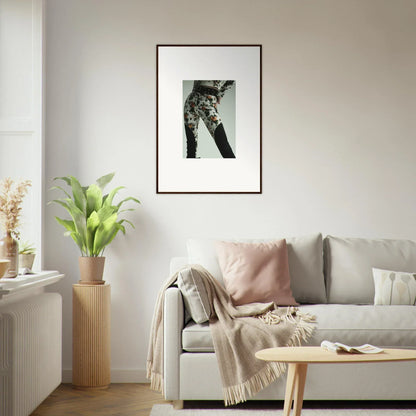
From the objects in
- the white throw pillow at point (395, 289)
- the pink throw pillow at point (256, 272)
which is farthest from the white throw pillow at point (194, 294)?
the white throw pillow at point (395, 289)

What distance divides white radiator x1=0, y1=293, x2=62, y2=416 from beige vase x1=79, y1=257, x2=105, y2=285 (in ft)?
0.85

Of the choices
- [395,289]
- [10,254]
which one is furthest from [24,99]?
[395,289]

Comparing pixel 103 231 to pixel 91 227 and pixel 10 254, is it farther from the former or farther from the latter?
pixel 10 254

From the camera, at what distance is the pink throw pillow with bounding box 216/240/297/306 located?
380 cm

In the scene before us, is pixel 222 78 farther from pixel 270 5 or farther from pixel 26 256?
pixel 26 256

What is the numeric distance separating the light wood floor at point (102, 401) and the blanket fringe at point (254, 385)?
0.49 m

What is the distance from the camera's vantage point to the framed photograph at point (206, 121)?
4.45 m

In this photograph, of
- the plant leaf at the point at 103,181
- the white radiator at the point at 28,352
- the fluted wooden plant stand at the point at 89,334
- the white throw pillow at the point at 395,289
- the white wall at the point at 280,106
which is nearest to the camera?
the white radiator at the point at 28,352

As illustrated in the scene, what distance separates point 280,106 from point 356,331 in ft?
5.99

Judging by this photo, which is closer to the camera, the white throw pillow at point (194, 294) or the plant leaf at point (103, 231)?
the white throw pillow at point (194, 294)

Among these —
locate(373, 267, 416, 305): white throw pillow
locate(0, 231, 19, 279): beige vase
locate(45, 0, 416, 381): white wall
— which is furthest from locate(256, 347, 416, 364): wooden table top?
locate(45, 0, 416, 381): white wall

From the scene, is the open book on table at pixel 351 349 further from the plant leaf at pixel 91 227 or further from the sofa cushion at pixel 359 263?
the plant leaf at pixel 91 227

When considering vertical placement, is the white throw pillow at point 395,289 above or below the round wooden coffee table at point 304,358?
above

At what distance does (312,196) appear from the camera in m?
4.45
